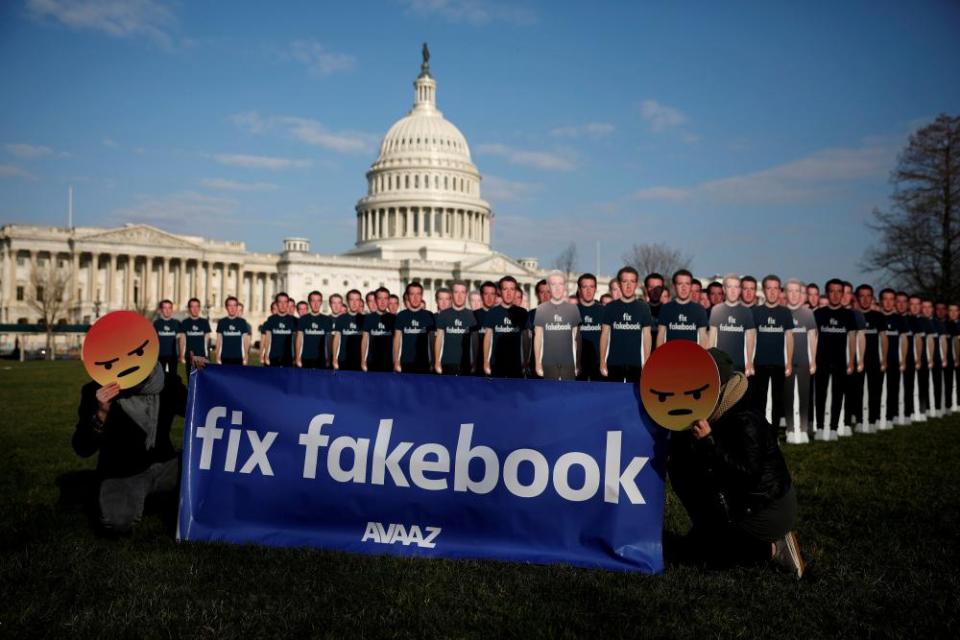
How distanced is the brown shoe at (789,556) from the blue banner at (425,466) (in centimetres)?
77

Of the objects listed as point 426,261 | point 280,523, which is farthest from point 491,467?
point 426,261

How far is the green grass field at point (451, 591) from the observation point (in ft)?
13.2

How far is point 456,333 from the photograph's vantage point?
40.0ft

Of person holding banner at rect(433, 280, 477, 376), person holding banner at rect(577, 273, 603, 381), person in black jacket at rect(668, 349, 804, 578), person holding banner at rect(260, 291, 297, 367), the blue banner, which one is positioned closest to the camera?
person in black jacket at rect(668, 349, 804, 578)

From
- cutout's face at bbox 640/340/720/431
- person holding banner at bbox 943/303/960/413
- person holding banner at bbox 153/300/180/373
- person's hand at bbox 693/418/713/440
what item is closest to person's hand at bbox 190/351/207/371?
cutout's face at bbox 640/340/720/431

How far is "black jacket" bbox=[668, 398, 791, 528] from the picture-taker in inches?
183

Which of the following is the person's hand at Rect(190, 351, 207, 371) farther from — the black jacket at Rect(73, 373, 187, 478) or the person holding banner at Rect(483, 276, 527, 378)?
the person holding banner at Rect(483, 276, 527, 378)

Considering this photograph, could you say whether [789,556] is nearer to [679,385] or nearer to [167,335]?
[679,385]

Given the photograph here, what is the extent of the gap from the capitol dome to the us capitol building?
152 millimetres

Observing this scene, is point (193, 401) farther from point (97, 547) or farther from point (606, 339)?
point (606, 339)

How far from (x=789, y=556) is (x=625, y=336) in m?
5.23

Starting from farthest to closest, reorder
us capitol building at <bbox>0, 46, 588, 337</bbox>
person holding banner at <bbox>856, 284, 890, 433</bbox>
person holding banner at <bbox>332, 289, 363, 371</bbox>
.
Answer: us capitol building at <bbox>0, 46, 588, 337</bbox>
person holding banner at <bbox>332, 289, 363, 371</bbox>
person holding banner at <bbox>856, 284, 890, 433</bbox>

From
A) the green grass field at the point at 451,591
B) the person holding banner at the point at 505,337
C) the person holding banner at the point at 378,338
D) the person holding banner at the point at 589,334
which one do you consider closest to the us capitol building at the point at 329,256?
the person holding banner at the point at 378,338

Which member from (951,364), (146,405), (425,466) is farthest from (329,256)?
(425,466)
